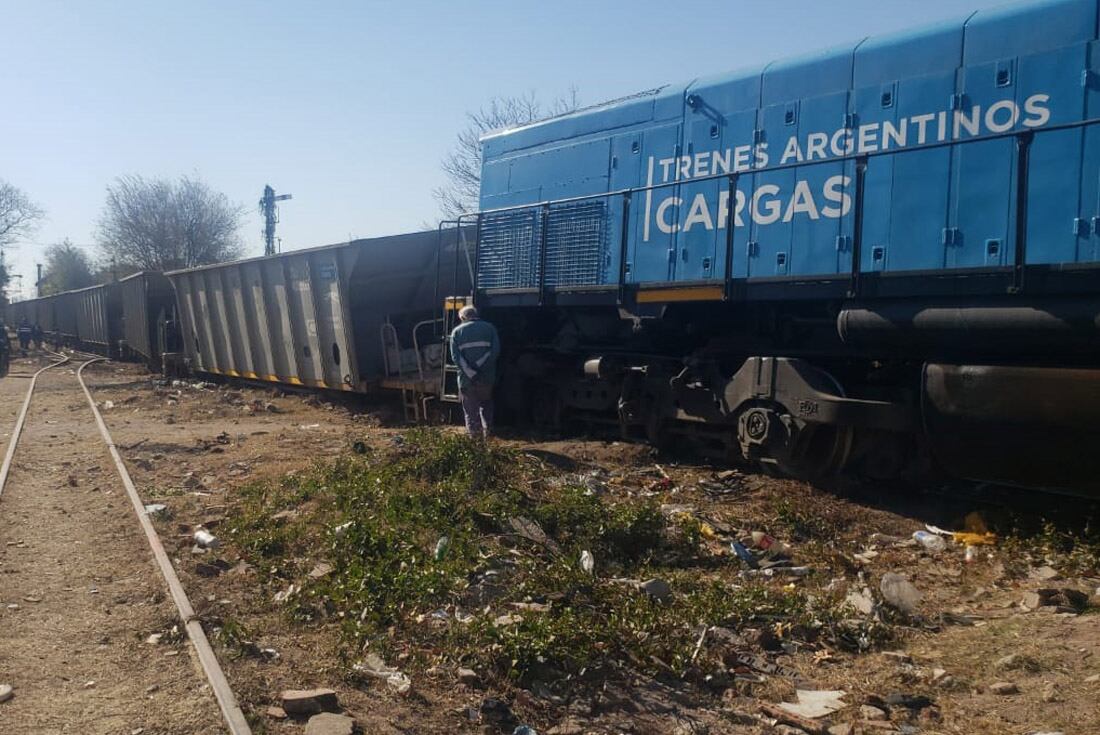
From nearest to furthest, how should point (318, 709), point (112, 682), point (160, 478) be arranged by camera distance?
point (318, 709) < point (112, 682) < point (160, 478)

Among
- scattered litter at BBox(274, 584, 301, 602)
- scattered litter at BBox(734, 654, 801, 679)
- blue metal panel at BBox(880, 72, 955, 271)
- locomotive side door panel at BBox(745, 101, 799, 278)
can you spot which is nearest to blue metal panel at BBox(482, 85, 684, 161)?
locomotive side door panel at BBox(745, 101, 799, 278)

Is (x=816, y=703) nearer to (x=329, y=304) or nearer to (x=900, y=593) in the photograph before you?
(x=900, y=593)

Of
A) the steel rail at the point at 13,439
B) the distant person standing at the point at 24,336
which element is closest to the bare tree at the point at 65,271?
the distant person standing at the point at 24,336

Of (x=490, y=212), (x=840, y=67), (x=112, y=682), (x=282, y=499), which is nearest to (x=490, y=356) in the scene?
(x=490, y=212)

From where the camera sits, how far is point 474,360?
34.5 feet

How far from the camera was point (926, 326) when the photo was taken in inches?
271

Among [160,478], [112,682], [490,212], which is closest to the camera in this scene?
[112,682]

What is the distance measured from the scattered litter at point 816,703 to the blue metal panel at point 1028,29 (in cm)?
506

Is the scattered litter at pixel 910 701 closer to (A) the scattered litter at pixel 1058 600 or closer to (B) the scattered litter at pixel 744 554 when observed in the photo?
(A) the scattered litter at pixel 1058 600

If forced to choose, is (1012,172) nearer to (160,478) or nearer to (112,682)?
(112,682)

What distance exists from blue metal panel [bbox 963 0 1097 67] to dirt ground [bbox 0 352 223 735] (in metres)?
6.83

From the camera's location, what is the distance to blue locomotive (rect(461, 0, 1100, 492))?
253 inches

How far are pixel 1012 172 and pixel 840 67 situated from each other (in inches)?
80.5

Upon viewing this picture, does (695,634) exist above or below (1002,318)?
below
